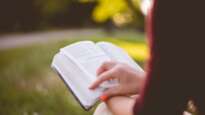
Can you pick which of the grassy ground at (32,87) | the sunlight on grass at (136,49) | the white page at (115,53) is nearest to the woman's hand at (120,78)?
the white page at (115,53)

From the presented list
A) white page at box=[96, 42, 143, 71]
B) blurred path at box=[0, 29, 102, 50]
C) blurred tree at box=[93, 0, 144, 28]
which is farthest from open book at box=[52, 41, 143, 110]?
blurred tree at box=[93, 0, 144, 28]

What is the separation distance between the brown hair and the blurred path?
30.2 ft

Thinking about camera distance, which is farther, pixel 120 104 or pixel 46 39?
pixel 46 39

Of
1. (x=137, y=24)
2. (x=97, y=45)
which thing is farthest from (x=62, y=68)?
(x=137, y=24)

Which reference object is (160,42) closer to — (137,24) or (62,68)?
(62,68)

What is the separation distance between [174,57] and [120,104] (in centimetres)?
38

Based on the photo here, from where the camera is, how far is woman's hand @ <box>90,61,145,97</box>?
78.3 inches

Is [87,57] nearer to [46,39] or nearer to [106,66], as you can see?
[106,66]

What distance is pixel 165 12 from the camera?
1635 millimetres

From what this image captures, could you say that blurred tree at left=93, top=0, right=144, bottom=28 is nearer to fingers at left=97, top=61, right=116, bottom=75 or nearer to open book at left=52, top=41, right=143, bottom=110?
open book at left=52, top=41, right=143, bottom=110

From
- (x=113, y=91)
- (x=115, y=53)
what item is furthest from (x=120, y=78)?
(x=115, y=53)

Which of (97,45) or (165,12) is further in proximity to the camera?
(97,45)

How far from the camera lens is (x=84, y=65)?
222 centimetres

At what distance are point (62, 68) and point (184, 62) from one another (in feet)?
2.18
